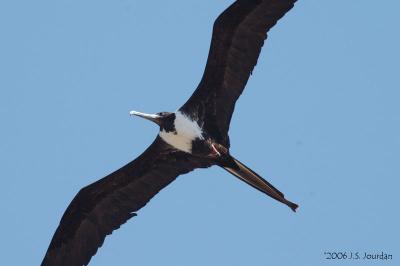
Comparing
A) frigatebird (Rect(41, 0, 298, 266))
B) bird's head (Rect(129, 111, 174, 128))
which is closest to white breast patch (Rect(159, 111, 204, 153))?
frigatebird (Rect(41, 0, 298, 266))

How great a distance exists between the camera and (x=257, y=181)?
28.6 feet

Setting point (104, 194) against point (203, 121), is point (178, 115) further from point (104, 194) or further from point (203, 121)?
point (104, 194)

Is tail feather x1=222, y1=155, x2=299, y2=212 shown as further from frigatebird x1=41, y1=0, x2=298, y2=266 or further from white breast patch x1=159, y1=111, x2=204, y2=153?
white breast patch x1=159, y1=111, x2=204, y2=153

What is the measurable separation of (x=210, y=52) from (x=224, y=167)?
1201 mm

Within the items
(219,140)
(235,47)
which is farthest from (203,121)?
(235,47)

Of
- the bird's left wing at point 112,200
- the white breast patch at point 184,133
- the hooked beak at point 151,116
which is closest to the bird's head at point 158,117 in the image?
the hooked beak at point 151,116

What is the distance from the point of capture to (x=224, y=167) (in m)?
8.99

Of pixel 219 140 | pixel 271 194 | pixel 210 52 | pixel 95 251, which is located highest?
pixel 210 52

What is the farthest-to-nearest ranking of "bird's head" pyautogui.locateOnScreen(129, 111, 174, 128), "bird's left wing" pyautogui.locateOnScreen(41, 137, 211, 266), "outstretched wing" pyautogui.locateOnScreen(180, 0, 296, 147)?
"bird's left wing" pyautogui.locateOnScreen(41, 137, 211, 266)
"bird's head" pyautogui.locateOnScreen(129, 111, 174, 128)
"outstretched wing" pyautogui.locateOnScreen(180, 0, 296, 147)

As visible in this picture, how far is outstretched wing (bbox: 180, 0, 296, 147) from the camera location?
28.8ft

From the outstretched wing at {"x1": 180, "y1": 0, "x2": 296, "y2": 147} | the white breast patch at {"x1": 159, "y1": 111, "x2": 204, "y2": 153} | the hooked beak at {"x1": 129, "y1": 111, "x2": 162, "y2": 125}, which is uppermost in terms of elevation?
the outstretched wing at {"x1": 180, "y1": 0, "x2": 296, "y2": 147}

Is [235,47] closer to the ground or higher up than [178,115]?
higher up

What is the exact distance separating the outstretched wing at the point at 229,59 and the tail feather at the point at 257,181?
36cm

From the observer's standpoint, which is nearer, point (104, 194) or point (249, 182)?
point (249, 182)
